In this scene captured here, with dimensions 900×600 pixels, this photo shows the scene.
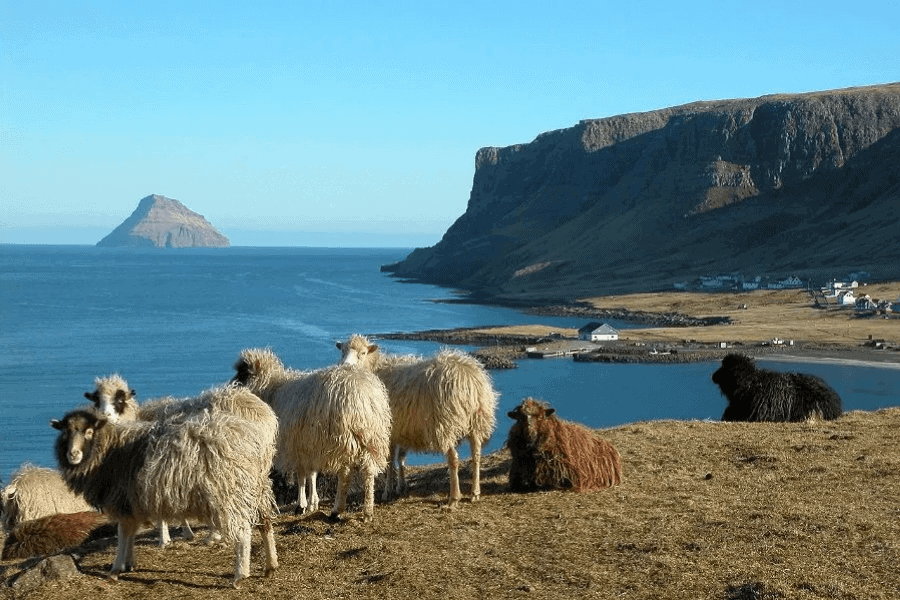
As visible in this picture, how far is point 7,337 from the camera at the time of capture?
98750mm

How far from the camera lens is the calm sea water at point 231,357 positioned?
63.2m

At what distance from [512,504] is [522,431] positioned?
4.07 ft

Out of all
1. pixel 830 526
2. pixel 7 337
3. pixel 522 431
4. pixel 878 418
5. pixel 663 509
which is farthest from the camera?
pixel 7 337

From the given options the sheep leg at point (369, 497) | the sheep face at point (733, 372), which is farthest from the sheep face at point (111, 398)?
the sheep face at point (733, 372)

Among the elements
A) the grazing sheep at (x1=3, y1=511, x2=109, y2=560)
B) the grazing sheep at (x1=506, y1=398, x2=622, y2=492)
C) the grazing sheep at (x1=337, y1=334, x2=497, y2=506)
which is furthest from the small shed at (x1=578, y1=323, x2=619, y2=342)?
the grazing sheep at (x1=3, y1=511, x2=109, y2=560)

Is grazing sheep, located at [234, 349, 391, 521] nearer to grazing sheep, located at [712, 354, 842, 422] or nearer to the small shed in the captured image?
grazing sheep, located at [712, 354, 842, 422]

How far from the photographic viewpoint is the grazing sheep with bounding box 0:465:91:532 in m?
14.2

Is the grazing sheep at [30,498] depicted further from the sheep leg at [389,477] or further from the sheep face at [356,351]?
the sheep leg at [389,477]

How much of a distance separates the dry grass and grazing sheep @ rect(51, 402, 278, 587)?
0.57 metres

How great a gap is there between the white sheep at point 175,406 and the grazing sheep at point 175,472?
40 centimetres

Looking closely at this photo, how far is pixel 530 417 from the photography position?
13102 mm

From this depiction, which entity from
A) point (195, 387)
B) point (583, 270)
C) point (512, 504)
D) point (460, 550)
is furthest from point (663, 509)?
point (583, 270)

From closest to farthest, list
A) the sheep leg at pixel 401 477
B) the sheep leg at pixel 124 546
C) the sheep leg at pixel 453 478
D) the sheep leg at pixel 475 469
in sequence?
the sheep leg at pixel 124 546
the sheep leg at pixel 453 478
the sheep leg at pixel 475 469
the sheep leg at pixel 401 477

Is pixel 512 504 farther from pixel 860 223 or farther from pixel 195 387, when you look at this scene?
pixel 860 223
